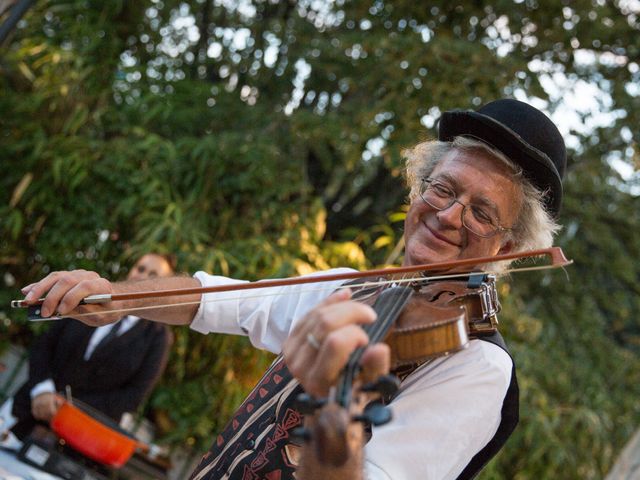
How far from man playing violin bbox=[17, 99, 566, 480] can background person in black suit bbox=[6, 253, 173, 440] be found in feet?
6.56

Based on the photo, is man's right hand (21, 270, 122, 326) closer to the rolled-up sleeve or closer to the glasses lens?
the rolled-up sleeve

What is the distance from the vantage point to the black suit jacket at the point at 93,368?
3713 mm

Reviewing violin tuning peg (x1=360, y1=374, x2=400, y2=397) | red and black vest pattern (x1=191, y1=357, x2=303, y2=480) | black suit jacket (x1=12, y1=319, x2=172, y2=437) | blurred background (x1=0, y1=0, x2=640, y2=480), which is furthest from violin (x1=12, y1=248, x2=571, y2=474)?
blurred background (x1=0, y1=0, x2=640, y2=480)

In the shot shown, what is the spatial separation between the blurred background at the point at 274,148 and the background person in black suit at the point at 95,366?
0.87 meters

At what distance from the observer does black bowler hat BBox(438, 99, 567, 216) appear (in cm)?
180

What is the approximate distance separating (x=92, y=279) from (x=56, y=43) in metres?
4.32

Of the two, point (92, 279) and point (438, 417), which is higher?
point (92, 279)

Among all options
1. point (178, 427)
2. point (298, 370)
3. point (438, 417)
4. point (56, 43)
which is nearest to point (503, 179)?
point (438, 417)

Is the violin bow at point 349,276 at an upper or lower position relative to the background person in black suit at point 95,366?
upper

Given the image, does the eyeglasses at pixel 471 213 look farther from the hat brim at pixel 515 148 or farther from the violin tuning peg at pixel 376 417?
the violin tuning peg at pixel 376 417

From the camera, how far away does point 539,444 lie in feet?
17.0

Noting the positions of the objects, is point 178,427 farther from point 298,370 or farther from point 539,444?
point 298,370

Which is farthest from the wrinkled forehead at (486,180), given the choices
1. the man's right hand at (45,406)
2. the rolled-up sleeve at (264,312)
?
the man's right hand at (45,406)

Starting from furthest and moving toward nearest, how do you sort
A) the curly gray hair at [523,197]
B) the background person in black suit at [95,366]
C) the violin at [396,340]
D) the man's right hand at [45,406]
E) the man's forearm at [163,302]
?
the background person in black suit at [95,366] < the man's right hand at [45,406] < the curly gray hair at [523,197] < the man's forearm at [163,302] < the violin at [396,340]
